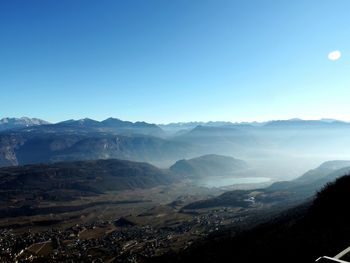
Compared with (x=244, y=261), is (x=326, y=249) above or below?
above

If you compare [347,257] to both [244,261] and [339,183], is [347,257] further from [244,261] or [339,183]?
[339,183]

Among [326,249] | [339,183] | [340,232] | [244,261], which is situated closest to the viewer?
[326,249]

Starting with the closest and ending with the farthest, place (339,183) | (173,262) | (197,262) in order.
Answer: (339,183)
(197,262)
(173,262)

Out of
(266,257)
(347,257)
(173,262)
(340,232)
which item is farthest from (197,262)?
(347,257)

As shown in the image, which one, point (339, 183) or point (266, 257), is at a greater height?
point (339, 183)

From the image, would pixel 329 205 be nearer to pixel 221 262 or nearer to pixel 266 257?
pixel 266 257

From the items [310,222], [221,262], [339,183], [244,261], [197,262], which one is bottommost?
[197,262]

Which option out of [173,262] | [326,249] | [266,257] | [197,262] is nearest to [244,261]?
[266,257]

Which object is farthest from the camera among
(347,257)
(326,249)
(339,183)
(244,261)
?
(339,183)

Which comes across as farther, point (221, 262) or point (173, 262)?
point (173, 262)
